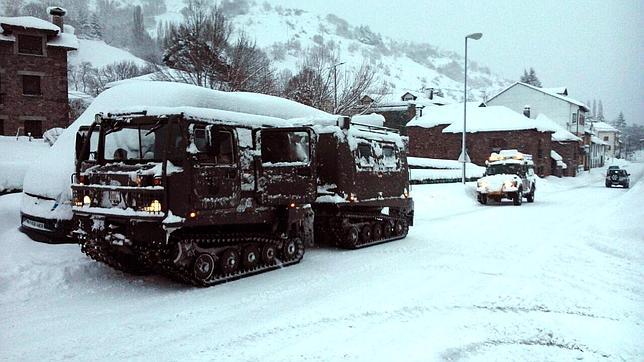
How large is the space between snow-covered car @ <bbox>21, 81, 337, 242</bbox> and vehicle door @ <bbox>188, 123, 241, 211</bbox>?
1.56m

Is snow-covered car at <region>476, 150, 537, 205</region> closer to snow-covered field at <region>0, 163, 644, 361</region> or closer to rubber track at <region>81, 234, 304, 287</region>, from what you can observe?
snow-covered field at <region>0, 163, 644, 361</region>

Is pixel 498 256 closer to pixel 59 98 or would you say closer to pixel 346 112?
pixel 346 112

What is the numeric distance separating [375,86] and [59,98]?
1994 centimetres

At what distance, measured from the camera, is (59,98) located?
31406 mm

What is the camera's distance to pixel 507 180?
22391mm

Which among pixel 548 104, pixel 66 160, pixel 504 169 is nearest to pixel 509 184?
pixel 504 169

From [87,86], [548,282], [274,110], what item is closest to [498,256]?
[548,282]

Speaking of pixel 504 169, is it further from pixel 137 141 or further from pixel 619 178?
pixel 137 141

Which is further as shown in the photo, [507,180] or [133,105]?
[507,180]

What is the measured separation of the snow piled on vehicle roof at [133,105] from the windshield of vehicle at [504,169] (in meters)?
16.0

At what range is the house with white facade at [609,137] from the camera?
3831 inches

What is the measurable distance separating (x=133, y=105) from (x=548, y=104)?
63457mm

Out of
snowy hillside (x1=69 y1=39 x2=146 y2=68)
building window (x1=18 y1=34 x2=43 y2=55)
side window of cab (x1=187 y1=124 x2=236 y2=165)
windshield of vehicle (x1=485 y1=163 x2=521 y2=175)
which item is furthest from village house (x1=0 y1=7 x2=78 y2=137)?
windshield of vehicle (x1=485 y1=163 x2=521 y2=175)

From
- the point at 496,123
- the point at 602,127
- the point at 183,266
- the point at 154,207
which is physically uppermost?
the point at 602,127
